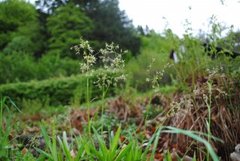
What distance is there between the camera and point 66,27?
2677cm

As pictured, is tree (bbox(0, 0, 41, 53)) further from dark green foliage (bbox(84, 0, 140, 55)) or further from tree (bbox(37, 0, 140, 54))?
dark green foliage (bbox(84, 0, 140, 55))

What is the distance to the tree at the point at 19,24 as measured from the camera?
2751 centimetres

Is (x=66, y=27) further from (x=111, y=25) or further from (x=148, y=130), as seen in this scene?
(x=148, y=130)

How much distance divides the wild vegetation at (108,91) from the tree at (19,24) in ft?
0.24

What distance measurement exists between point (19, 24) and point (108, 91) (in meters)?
18.5

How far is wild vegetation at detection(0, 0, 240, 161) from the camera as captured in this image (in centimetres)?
198

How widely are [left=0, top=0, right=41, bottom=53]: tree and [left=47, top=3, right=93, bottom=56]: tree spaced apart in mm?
1237

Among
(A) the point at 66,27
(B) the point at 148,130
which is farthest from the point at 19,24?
A: (B) the point at 148,130

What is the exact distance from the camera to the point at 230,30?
3.04 meters

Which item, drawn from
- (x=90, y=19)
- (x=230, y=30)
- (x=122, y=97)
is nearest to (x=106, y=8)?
(x=90, y=19)

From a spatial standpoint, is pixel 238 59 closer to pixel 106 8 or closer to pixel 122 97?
pixel 122 97

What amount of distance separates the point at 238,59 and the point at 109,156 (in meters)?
1.63

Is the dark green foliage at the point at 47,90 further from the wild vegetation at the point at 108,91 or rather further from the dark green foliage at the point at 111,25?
the dark green foliage at the point at 111,25

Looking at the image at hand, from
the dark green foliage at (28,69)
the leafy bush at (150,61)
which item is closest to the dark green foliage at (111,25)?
the leafy bush at (150,61)
